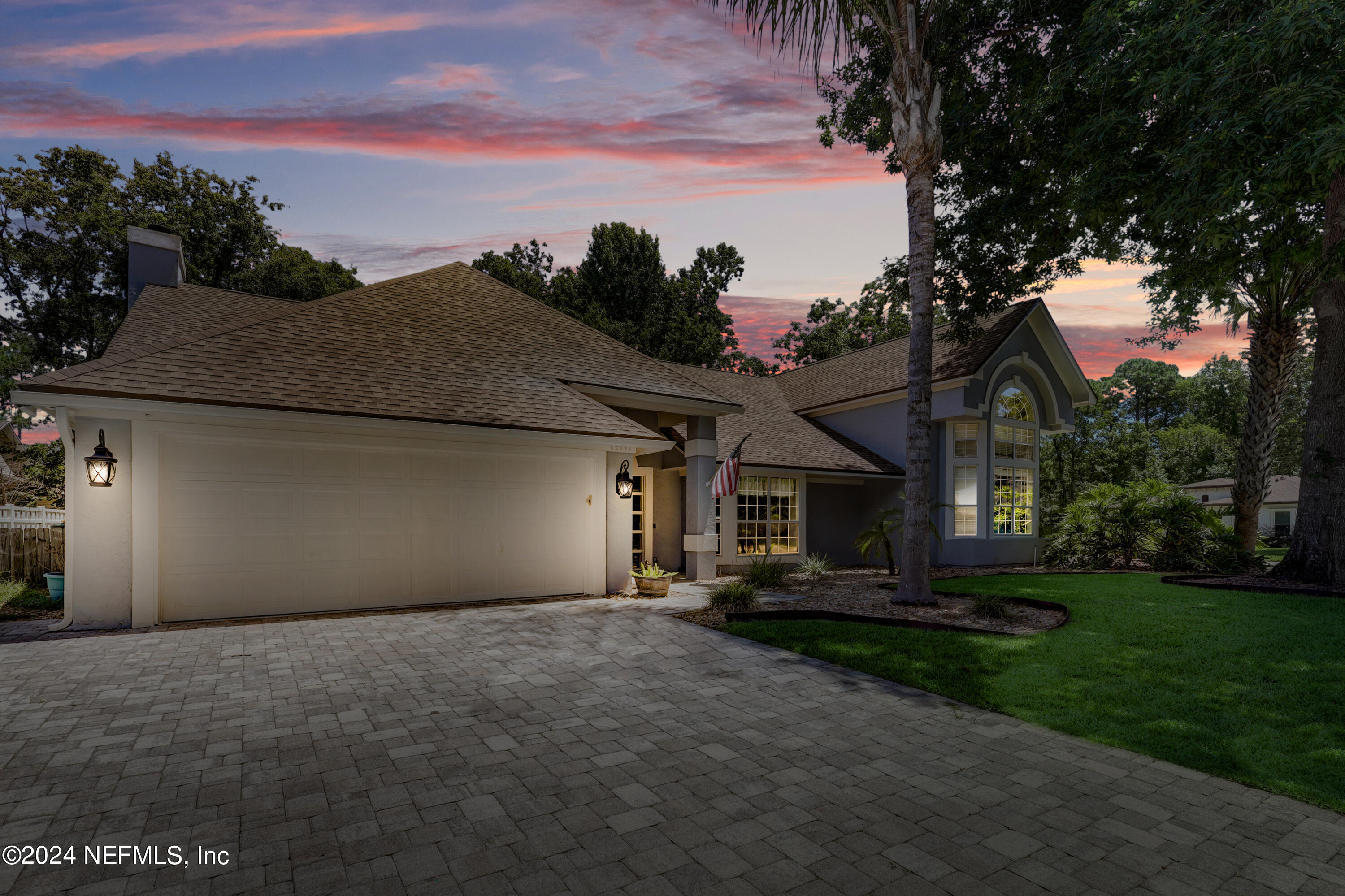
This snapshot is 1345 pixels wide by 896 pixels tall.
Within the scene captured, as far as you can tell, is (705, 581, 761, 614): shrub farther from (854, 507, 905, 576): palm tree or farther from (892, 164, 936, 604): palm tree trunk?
(854, 507, 905, 576): palm tree

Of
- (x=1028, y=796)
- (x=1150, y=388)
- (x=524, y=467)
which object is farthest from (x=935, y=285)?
(x=1150, y=388)

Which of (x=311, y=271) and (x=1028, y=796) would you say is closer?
(x=1028, y=796)

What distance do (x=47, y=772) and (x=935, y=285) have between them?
16215mm

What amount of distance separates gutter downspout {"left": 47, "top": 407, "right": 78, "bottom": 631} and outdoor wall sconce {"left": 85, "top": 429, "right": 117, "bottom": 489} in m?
0.27

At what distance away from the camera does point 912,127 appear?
10.4 meters

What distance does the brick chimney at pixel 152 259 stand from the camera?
51.6 ft

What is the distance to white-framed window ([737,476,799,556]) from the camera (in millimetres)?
16562

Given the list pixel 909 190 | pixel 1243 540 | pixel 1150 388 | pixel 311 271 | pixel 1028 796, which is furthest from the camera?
pixel 1150 388

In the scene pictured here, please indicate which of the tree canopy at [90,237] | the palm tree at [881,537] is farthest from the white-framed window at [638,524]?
the tree canopy at [90,237]

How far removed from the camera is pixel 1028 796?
157 inches

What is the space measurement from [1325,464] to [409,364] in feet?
56.0

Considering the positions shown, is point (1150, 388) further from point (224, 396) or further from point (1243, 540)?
point (224, 396)

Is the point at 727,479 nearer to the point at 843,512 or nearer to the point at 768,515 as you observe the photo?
the point at 768,515

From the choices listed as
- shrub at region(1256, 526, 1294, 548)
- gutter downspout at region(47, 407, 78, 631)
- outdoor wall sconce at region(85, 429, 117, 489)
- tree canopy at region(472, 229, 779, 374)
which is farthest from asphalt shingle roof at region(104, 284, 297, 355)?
shrub at region(1256, 526, 1294, 548)
